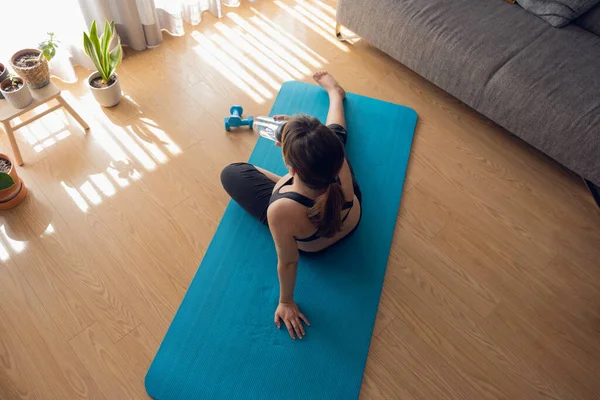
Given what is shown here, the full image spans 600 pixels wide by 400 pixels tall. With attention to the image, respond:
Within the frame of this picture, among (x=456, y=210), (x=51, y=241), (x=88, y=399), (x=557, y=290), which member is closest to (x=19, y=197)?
(x=51, y=241)

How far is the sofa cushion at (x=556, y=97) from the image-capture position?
171 centimetres

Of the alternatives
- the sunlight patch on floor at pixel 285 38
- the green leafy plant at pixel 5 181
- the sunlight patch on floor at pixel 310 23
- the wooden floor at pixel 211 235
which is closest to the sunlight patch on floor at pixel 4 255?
the wooden floor at pixel 211 235

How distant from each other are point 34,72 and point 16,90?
98mm

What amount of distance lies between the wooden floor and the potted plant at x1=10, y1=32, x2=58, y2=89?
29 centimetres

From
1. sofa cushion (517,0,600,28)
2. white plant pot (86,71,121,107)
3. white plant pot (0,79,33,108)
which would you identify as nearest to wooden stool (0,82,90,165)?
white plant pot (0,79,33,108)

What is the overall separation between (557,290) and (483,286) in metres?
0.27

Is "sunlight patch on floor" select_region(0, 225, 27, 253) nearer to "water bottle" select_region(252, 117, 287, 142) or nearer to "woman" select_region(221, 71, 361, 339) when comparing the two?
"woman" select_region(221, 71, 361, 339)

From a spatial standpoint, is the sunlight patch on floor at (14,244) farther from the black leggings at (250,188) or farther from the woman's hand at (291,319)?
the woman's hand at (291,319)

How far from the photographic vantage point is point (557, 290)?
1.62 m

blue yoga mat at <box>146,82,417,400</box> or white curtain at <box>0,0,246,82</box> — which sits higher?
white curtain at <box>0,0,246,82</box>

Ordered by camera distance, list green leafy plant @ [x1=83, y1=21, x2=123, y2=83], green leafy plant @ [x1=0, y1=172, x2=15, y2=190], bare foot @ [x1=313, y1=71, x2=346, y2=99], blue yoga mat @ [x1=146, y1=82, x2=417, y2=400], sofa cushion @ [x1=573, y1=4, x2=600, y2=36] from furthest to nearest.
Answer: bare foot @ [x1=313, y1=71, x2=346, y2=99] → sofa cushion @ [x1=573, y1=4, x2=600, y2=36] → green leafy plant @ [x1=83, y1=21, x2=123, y2=83] → green leafy plant @ [x1=0, y1=172, x2=15, y2=190] → blue yoga mat @ [x1=146, y1=82, x2=417, y2=400]

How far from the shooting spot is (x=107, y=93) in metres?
2.00

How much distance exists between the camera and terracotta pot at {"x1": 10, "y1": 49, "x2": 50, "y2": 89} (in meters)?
1.68

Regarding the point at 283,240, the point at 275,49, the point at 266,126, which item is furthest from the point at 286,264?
the point at 275,49
